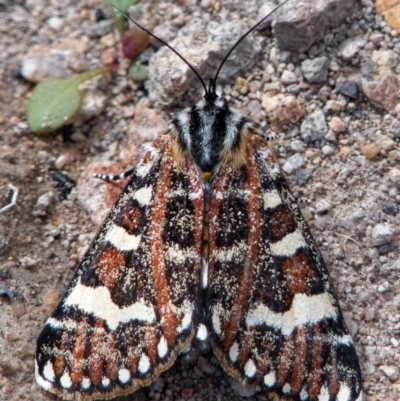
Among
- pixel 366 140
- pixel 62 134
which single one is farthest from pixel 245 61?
pixel 62 134

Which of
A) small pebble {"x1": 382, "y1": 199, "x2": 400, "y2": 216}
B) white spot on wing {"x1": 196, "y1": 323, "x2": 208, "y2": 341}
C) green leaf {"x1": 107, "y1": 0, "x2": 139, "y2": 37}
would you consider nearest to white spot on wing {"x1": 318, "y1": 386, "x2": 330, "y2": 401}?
white spot on wing {"x1": 196, "y1": 323, "x2": 208, "y2": 341}

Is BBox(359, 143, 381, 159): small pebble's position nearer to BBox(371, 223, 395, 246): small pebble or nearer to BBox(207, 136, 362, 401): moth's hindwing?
BBox(371, 223, 395, 246): small pebble

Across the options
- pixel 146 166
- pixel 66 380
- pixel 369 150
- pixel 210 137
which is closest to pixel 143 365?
pixel 66 380

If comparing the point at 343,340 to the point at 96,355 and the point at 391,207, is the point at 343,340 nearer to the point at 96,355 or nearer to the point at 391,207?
the point at 391,207

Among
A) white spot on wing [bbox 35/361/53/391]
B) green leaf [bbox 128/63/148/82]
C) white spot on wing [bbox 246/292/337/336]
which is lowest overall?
white spot on wing [bbox 35/361/53/391]

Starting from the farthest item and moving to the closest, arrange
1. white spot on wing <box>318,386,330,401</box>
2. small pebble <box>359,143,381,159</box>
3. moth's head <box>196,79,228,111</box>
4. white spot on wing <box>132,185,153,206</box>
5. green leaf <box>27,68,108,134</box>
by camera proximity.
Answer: green leaf <box>27,68,108,134</box> → small pebble <box>359,143,381,159</box> → moth's head <box>196,79,228,111</box> → white spot on wing <box>132,185,153,206</box> → white spot on wing <box>318,386,330,401</box>

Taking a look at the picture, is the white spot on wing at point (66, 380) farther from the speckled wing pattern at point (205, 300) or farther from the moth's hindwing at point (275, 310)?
the moth's hindwing at point (275, 310)

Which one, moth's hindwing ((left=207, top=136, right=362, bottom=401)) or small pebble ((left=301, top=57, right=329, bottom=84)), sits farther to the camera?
small pebble ((left=301, top=57, right=329, bottom=84))

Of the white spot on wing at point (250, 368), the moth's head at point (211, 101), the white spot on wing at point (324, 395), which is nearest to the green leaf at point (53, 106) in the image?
the moth's head at point (211, 101)
